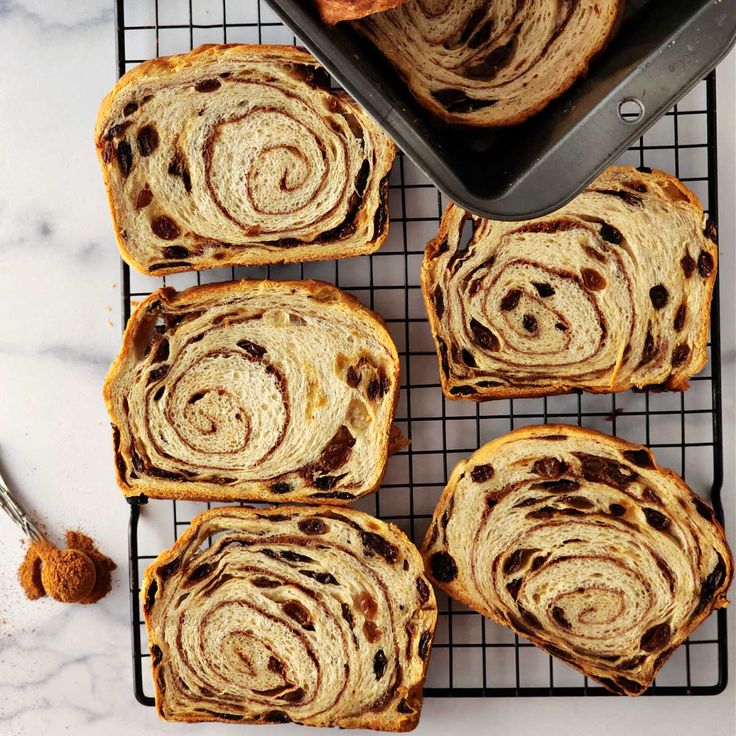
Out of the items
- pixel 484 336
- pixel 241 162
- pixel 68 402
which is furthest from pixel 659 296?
pixel 68 402

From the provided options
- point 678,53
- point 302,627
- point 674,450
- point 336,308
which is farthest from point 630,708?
point 678,53

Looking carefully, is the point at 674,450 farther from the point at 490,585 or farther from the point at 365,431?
the point at 365,431

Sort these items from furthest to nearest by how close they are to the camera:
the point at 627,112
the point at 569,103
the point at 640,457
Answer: the point at 640,457 < the point at 569,103 < the point at 627,112

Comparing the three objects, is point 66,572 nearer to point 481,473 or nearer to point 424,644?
point 424,644

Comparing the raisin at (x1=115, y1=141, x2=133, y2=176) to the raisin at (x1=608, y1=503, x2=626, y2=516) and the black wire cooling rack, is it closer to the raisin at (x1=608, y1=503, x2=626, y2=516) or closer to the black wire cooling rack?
the black wire cooling rack

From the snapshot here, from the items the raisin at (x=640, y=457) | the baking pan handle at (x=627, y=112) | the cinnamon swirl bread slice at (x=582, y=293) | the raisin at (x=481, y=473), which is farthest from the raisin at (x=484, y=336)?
the baking pan handle at (x=627, y=112)

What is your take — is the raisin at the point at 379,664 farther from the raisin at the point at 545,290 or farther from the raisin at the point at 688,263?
the raisin at the point at 688,263
